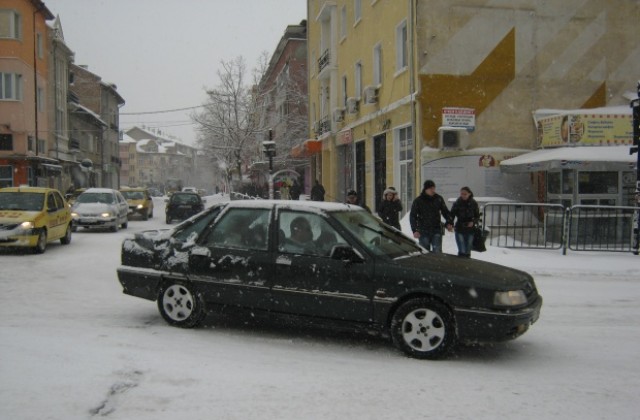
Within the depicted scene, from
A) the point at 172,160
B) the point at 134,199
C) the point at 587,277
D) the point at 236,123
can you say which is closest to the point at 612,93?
the point at 587,277

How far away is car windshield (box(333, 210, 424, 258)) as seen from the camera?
6.02m

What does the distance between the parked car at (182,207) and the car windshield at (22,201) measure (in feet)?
38.3

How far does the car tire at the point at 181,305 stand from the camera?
21.3 feet

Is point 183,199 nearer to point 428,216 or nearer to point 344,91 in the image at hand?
point 344,91

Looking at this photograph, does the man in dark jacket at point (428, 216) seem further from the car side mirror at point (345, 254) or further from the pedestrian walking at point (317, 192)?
the pedestrian walking at point (317, 192)

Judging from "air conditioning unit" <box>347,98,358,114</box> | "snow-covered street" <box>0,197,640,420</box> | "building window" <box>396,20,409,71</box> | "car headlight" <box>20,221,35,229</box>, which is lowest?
"snow-covered street" <box>0,197,640,420</box>

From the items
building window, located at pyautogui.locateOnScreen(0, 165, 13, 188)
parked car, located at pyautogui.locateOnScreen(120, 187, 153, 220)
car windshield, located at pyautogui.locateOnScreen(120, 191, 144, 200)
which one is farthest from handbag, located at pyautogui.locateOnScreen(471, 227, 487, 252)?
building window, located at pyautogui.locateOnScreen(0, 165, 13, 188)

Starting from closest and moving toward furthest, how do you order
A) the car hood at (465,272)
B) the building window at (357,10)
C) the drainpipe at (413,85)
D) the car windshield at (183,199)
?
1. the car hood at (465,272)
2. the drainpipe at (413,85)
3. the building window at (357,10)
4. the car windshield at (183,199)

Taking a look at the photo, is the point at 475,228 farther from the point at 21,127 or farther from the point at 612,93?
the point at 21,127

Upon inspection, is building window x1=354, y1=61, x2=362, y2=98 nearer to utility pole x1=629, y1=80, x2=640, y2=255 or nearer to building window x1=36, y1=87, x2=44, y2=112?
utility pole x1=629, y1=80, x2=640, y2=255

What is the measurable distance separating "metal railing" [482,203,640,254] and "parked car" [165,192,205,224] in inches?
602

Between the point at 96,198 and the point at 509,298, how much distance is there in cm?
1816

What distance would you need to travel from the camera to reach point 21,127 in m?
35.4

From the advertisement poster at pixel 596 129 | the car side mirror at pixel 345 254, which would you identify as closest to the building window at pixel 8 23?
the advertisement poster at pixel 596 129
